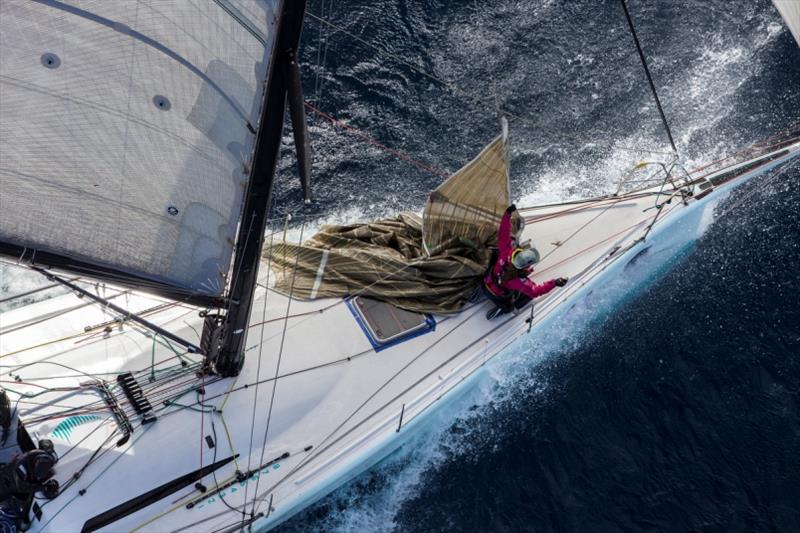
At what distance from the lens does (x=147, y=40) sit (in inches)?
299

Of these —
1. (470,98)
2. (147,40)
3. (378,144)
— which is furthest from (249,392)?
(470,98)

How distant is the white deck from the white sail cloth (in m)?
2.36

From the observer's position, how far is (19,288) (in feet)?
43.1

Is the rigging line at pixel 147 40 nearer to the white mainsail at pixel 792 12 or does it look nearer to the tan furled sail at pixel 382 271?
the tan furled sail at pixel 382 271

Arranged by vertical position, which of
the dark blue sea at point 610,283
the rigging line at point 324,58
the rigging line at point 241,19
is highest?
the rigging line at point 324,58

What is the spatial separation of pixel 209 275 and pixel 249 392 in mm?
2360

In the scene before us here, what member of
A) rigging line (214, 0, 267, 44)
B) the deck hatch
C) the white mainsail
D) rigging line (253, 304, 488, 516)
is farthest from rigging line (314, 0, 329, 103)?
the white mainsail

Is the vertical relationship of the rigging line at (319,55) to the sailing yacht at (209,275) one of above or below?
above

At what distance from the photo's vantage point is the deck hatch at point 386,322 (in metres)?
11.4

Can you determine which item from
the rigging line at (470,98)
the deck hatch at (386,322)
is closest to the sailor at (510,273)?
the deck hatch at (386,322)

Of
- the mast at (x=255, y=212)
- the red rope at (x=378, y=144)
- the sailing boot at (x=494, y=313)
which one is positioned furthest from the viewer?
the red rope at (x=378, y=144)

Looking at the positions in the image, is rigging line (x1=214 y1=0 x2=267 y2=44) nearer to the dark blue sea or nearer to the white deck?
the white deck

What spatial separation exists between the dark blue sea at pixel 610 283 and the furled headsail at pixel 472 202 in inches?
78.1

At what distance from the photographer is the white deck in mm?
9836
